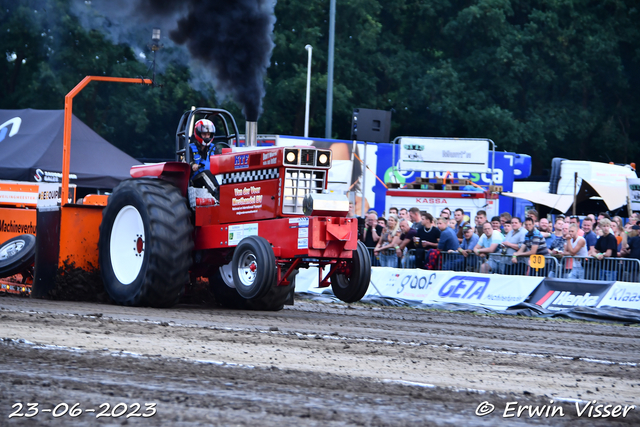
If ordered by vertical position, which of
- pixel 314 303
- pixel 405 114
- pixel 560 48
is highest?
pixel 560 48

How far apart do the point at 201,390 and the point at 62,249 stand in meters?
6.60

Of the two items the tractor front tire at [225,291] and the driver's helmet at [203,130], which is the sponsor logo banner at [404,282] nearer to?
the tractor front tire at [225,291]

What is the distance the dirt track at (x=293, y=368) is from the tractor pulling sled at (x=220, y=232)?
506mm

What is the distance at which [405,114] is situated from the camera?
129ft

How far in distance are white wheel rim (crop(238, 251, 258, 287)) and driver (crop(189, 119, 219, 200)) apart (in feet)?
3.87

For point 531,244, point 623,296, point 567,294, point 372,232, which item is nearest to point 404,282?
point 372,232

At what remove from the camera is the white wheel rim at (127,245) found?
1049 centimetres

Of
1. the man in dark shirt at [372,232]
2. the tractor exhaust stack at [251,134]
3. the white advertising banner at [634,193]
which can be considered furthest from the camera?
the white advertising banner at [634,193]

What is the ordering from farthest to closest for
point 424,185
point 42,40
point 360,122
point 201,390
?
point 42,40 → point 424,185 → point 360,122 → point 201,390

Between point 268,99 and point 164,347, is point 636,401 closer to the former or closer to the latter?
point 164,347

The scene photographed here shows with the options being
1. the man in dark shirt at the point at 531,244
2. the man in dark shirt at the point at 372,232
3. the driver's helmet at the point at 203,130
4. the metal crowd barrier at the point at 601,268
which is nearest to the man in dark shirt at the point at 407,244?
the man in dark shirt at the point at 372,232

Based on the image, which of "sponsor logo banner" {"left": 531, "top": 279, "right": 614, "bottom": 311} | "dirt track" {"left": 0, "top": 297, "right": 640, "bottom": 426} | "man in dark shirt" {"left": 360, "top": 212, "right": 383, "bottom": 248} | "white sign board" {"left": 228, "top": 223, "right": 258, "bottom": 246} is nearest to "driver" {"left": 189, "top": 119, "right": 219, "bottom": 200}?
"white sign board" {"left": 228, "top": 223, "right": 258, "bottom": 246}

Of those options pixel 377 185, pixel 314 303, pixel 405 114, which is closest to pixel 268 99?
pixel 405 114

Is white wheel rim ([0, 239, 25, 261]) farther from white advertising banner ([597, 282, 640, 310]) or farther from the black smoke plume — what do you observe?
white advertising banner ([597, 282, 640, 310])
